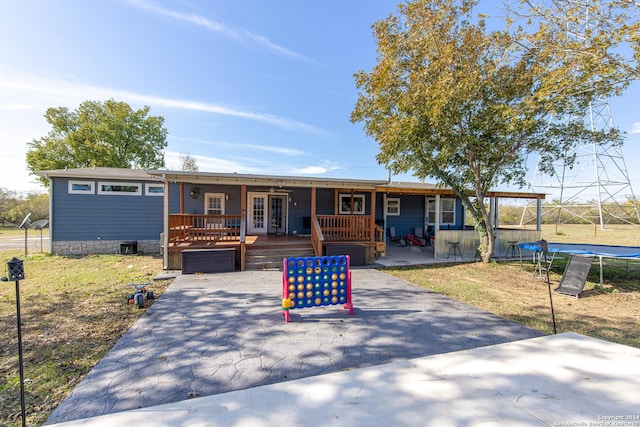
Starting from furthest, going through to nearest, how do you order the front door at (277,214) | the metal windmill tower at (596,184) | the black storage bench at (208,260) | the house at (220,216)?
1. the metal windmill tower at (596,184)
2. the front door at (277,214)
3. the house at (220,216)
4. the black storage bench at (208,260)

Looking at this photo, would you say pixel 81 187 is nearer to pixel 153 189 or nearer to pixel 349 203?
pixel 153 189

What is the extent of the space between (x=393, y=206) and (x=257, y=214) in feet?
21.3

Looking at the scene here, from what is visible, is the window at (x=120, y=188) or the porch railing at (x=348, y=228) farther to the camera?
the window at (x=120, y=188)

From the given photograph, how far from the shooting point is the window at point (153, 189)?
10.5 metres

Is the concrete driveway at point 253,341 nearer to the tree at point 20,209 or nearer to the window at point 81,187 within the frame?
the window at point 81,187

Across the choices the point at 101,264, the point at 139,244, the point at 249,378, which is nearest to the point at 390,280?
the point at 249,378

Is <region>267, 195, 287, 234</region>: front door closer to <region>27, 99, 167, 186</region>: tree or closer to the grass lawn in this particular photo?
the grass lawn

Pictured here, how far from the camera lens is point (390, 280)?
6.81 metres

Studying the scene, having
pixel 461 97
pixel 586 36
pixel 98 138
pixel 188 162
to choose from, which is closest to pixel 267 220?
pixel 461 97

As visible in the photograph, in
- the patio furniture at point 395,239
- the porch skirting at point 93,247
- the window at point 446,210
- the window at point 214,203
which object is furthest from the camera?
the window at point 446,210

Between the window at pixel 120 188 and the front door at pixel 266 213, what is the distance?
13.7ft

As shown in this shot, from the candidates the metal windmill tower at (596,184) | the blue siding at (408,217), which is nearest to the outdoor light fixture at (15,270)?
the blue siding at (408,217)

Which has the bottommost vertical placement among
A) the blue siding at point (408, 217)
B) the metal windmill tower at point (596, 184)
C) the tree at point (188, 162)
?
the blue siding at point (408, 217)

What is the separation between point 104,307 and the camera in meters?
4.67
